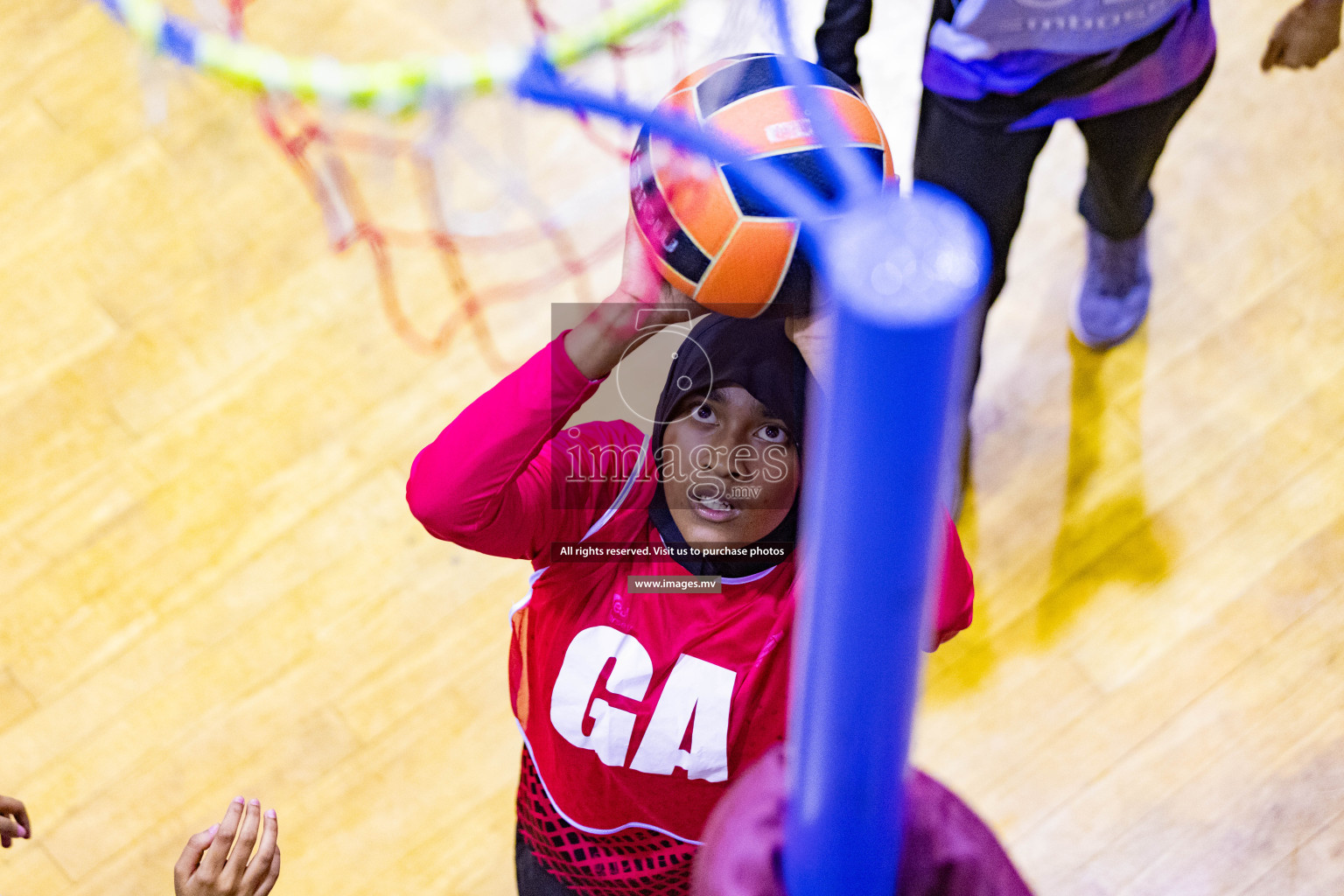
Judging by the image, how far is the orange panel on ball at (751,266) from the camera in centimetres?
109

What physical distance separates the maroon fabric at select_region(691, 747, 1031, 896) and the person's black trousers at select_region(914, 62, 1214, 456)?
2.78 ft

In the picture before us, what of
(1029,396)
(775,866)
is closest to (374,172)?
(775,866)

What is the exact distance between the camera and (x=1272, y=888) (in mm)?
1786

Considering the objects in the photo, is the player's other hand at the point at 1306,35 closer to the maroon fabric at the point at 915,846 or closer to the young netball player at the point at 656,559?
the young netball player at the point at 656,559

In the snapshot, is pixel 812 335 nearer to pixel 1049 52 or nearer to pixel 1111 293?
pixel 1049 52

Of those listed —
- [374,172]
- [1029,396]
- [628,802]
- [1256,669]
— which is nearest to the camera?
[374,172]

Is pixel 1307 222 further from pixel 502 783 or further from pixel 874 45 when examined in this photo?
pixel 502 783

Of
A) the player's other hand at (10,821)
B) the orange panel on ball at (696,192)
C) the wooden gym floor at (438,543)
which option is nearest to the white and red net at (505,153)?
the orange panel on ball at (696,192)

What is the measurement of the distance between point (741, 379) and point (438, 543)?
3.10ft

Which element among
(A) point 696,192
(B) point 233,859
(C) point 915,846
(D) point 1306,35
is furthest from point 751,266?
(D) point 1306,35

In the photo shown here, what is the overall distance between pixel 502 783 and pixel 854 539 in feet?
5.03

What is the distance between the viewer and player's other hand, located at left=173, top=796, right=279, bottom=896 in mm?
1319

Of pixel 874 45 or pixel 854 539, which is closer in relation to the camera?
pixel 854 539

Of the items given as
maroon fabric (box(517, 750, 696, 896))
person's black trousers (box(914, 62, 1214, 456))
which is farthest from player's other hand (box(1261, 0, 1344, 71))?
maroon fabric (box(517, 750, 696, 896))
